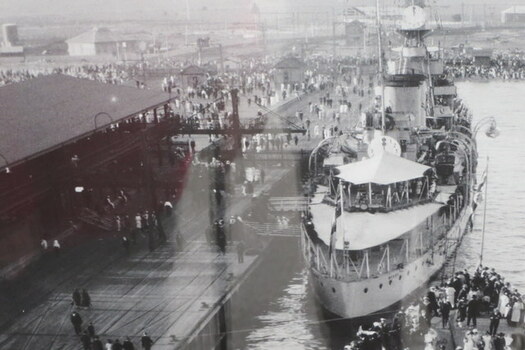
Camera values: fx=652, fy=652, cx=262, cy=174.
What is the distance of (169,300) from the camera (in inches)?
968

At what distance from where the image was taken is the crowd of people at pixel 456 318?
60.9 feet

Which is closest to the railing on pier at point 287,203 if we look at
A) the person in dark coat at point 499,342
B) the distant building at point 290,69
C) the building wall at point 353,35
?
the person in dark coat at point 499,342

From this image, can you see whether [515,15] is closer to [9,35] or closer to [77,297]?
[9,35]

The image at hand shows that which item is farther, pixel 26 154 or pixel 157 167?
pixel 157 167

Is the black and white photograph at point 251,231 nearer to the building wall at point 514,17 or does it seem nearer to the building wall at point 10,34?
the building wall at point 10,34

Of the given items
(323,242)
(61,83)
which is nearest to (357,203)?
(323,242)

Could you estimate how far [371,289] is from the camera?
23.7 meters

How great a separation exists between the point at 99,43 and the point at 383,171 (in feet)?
291

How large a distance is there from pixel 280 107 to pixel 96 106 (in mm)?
30639

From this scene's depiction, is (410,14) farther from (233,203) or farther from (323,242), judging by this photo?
(323,242)

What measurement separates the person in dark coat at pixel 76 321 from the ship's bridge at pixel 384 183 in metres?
11.5

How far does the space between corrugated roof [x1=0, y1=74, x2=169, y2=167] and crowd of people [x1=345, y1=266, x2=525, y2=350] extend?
1790cm

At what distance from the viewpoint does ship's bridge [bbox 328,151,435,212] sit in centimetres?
2766

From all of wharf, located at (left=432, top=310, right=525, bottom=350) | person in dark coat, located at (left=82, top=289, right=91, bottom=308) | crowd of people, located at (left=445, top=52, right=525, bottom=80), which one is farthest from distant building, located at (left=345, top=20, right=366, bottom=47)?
wharf, located at (left=432, top=310, right=525, bottom=350)
